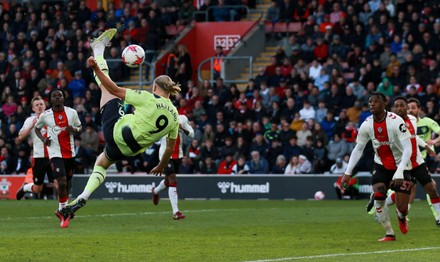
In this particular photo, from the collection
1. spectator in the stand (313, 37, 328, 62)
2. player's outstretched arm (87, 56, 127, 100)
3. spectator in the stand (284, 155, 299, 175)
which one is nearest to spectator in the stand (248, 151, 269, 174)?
spectator in the stand (284, 155, 299, 175)

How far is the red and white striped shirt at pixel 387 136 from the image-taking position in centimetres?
1573

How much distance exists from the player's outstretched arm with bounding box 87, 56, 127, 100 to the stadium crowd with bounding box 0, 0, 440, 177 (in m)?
15.1

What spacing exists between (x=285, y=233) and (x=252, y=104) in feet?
56.3

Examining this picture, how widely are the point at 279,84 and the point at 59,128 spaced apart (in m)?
14.8

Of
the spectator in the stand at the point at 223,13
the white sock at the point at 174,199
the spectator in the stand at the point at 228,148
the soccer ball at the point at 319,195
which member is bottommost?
the soccer ball at the point at 319,195

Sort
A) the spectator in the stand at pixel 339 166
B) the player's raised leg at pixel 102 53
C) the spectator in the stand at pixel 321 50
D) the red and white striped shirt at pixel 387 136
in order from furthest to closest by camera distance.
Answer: the spectator in the stand at pixel 321 50
the spectator in the stand at pixel 339 166
the player's raised leg at pixel 102 53
the red and white striped shirt at pixel 387 136

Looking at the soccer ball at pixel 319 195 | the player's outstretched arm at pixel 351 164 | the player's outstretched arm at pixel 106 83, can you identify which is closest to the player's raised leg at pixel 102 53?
the player's outstretched arm at pixel 106 83

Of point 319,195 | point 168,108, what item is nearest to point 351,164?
point 168,108

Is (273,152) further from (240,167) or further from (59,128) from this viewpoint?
(59,128)

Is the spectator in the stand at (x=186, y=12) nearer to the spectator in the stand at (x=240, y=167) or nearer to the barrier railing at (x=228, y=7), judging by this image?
the barrier railing at (x=228, y=7)

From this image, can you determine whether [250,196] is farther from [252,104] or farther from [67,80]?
[67,80]

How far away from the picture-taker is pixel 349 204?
27047 millimetres

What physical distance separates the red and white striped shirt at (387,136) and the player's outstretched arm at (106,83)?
3.52 m

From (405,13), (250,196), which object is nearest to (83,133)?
(250,196)
